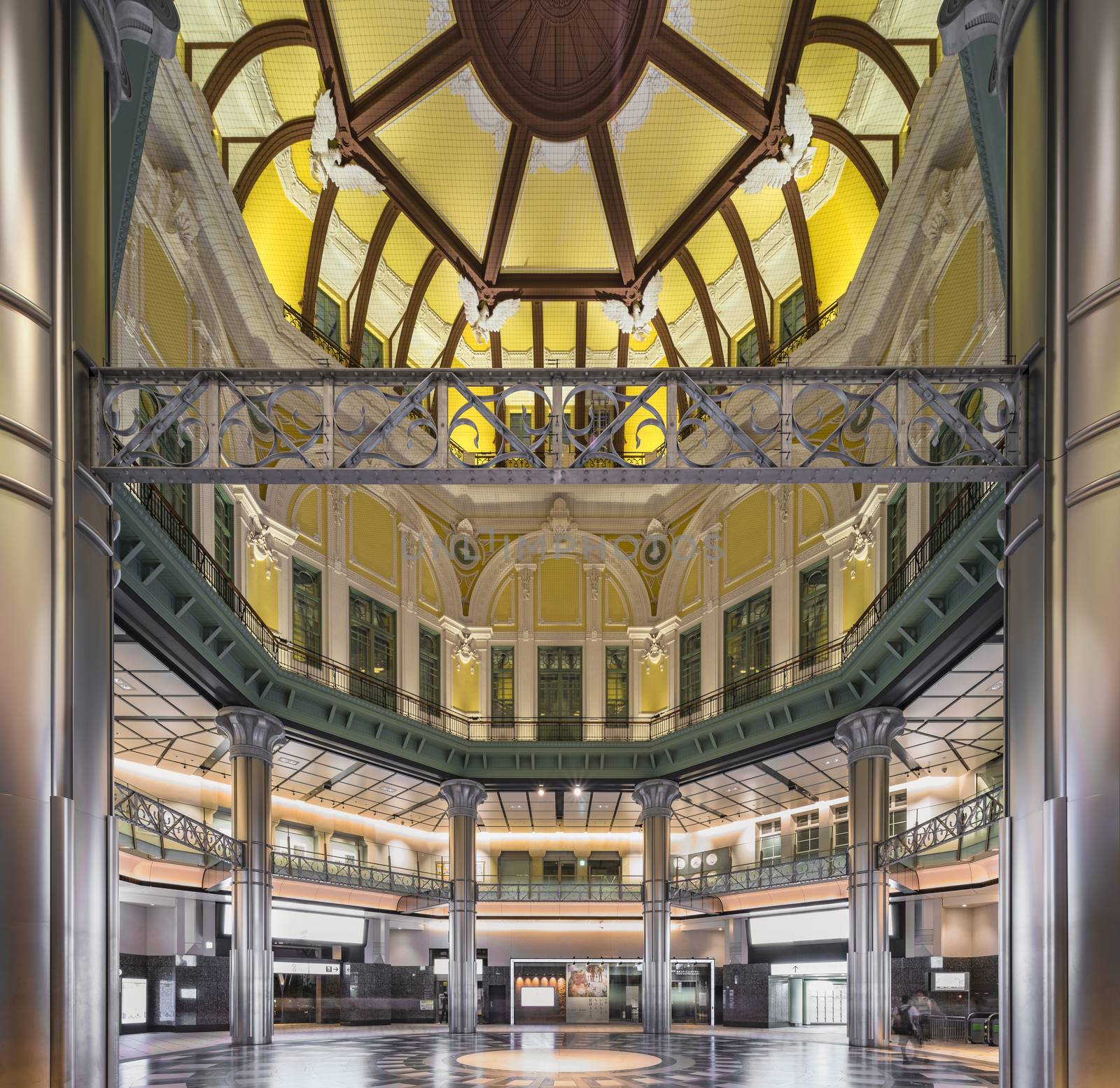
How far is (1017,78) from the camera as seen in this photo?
29.2 feet

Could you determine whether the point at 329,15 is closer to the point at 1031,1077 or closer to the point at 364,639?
the point at 364,639

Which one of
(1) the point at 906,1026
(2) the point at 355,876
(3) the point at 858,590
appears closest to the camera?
(3) the point at 858,590

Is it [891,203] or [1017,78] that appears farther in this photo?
[891,203]

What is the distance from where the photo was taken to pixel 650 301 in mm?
31875

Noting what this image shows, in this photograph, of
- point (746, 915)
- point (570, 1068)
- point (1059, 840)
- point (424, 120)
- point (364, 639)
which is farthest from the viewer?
point (746, 915)

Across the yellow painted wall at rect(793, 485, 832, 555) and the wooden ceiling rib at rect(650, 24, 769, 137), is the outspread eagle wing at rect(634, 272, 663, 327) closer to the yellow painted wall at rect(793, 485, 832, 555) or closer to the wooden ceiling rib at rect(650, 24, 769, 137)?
the wooden ceiling rib at rect(650, 24, 769, 137)

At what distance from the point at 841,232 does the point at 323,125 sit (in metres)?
13.7

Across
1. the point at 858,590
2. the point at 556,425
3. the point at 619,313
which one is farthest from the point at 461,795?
the point at 556,425

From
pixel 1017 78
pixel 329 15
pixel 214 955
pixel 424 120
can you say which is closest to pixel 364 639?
pixel 214 955

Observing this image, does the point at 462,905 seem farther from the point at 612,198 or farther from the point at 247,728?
the point at 612,198

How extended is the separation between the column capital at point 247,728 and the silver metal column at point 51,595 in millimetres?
16605

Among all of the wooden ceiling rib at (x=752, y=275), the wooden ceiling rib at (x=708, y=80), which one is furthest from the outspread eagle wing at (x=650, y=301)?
the wooden ceiling rib at (x=708, y=80)

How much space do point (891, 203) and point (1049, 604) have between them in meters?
18.1

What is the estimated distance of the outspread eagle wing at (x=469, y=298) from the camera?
104 ft
